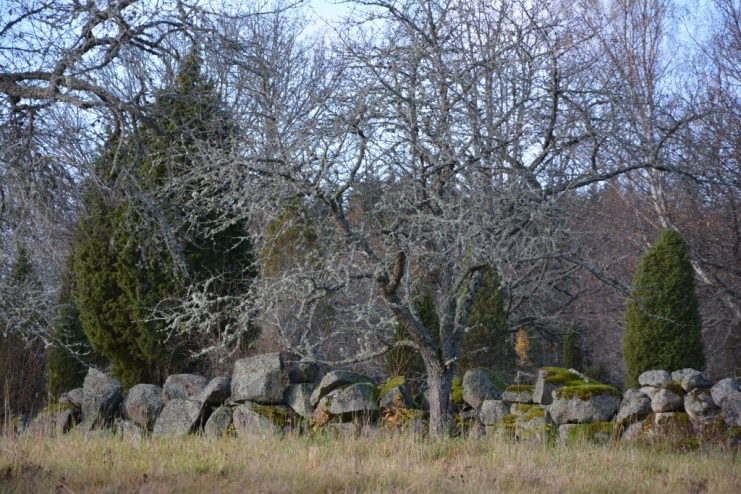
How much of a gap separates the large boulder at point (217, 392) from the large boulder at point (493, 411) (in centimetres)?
269

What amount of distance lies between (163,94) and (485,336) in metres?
7.47

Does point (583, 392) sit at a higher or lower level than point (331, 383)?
lower

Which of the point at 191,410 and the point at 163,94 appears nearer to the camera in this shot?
the point at 163,94

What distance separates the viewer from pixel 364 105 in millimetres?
5855

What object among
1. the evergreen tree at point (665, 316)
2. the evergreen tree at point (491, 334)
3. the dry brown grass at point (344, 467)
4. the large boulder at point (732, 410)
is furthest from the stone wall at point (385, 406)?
the evergreen tree at point (491, 334)

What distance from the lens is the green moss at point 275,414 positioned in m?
7.62

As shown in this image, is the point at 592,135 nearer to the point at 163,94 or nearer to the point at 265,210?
the point at 265,210

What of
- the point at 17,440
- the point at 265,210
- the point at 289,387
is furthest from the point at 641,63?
the point at 17,440

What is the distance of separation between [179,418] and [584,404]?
4.16 metres

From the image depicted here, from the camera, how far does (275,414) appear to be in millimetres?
7734

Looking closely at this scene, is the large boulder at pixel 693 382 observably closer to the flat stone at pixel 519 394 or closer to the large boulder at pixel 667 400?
the large boulder at pixel 667 400

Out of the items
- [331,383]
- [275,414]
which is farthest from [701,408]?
[275,414]

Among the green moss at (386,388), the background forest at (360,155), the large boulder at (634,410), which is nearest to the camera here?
the background forest at (360,155)

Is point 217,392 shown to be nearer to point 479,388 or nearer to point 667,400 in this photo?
point 479,388
